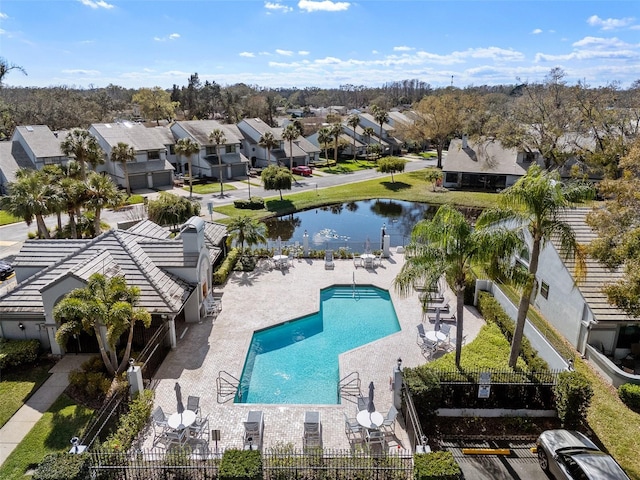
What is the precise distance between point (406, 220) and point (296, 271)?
21.2 m

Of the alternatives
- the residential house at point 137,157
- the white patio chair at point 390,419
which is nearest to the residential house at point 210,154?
the residential house at point 137,157

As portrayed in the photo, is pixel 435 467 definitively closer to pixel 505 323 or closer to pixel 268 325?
pixel 505 323

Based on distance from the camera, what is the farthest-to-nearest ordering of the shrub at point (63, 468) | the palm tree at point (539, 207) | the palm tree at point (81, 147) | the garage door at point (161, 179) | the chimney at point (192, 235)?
the garage door at point (161, 179) → the palm tree at point (81, 147) → the chimney at point (192, 235) → the palm tree at point (539, 207) → the shrub at point (63, 468)

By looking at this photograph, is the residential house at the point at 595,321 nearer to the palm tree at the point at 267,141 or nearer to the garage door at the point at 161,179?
the garage door at the point at 161,179

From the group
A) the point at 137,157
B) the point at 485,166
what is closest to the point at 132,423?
the point at 137,157

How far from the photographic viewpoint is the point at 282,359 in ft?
65.9

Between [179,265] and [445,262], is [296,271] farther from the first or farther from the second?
[445,262]

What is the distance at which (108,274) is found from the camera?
1941cm

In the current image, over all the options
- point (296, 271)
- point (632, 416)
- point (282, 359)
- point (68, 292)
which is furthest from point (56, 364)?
point (632, 416)

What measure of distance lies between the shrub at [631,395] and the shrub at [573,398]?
1.92m

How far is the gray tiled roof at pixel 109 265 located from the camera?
19.2 metres

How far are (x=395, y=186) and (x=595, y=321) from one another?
42.3m

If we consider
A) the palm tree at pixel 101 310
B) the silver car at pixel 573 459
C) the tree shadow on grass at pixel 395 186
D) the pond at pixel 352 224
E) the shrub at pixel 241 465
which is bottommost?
the pond at pixel 352 224

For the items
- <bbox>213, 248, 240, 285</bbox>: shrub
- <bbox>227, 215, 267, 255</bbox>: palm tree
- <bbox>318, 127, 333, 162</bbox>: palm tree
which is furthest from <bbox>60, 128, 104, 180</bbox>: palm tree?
<bbox>318, 127, 333, 162</bbox>: palm tree
